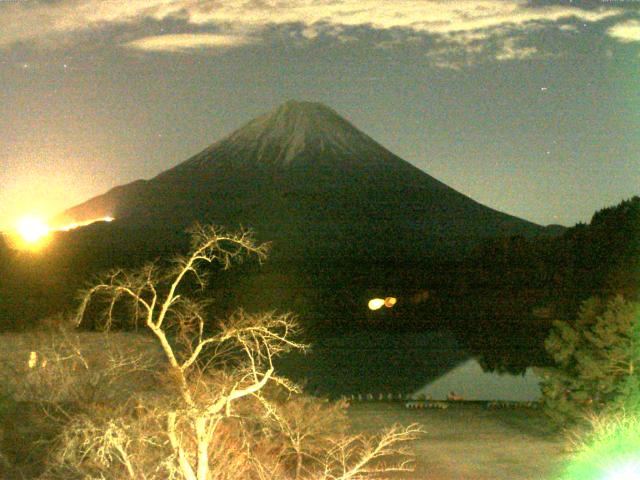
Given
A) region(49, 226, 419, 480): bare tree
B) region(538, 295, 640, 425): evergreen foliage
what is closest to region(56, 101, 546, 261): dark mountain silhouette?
region(538, 295, 640, 425): evergreen foliage

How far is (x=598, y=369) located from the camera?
16438 millimetres

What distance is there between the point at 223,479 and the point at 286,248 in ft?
247

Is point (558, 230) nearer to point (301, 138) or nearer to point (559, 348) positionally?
point (301, 138)

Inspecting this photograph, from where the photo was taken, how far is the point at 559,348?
59.2 feet

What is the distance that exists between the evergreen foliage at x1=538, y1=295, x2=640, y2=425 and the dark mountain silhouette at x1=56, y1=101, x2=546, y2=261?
7228cm

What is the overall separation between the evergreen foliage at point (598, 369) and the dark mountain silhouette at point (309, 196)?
237ft

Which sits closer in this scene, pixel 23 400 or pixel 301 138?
pixel 23 400

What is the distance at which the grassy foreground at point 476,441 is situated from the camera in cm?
1403

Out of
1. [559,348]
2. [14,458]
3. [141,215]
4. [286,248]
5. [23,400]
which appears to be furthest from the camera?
[141,215]

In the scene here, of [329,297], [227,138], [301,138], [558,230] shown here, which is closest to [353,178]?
[301,138]

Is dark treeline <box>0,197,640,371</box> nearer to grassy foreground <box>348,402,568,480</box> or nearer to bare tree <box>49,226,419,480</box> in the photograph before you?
grassy foreground <box>348,402,568,480</box>

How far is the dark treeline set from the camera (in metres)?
36.3

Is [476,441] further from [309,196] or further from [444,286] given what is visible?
[309,196]

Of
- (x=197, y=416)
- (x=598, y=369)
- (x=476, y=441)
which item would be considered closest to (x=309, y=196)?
(x=476, y=441)
